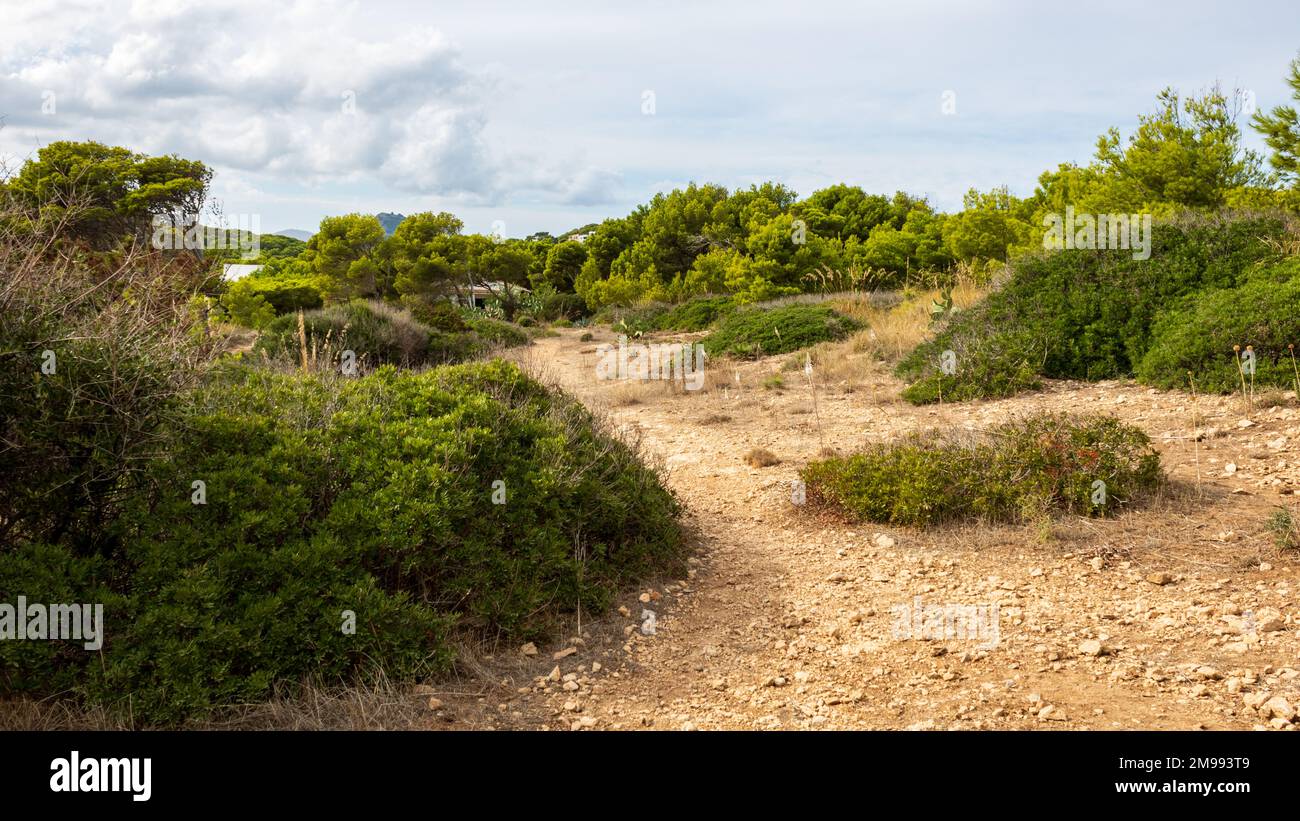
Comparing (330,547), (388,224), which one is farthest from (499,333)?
(388,224)

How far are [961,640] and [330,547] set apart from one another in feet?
10.3

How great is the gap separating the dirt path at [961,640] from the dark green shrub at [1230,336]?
4.23 feet

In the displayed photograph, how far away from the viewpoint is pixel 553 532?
16.3ft

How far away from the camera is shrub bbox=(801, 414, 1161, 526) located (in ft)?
20.5

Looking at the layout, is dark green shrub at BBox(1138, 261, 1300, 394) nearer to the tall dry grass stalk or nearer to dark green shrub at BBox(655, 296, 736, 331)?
the tall dry grass stalk

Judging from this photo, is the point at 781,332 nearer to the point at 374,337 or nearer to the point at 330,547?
the point at 374,337

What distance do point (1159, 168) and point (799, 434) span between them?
11947 mm

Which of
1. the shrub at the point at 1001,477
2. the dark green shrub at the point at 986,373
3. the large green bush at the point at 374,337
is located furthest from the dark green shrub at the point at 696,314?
the shrub at the point at 1001,477

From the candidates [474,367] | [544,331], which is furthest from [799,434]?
[544,331]

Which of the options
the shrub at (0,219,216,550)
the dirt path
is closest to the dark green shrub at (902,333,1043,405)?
the dirt path

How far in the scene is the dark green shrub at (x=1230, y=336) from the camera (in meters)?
8.89

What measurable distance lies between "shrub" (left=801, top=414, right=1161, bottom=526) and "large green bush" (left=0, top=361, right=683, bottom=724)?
173 centimetres

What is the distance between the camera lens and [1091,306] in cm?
1117

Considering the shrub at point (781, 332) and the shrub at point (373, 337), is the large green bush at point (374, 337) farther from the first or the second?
the shrub at point (781, 332)
